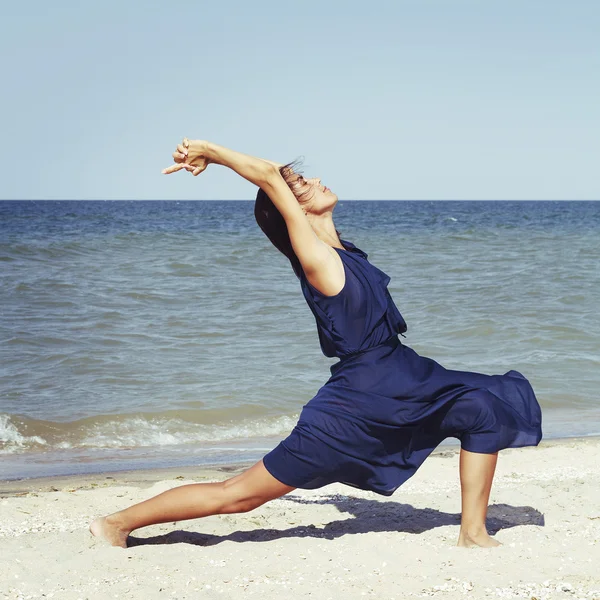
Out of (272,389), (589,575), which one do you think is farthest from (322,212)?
(272,389)

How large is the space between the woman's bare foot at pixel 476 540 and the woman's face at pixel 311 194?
1495mm

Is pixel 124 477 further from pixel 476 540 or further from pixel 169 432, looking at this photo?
pixel 476 540

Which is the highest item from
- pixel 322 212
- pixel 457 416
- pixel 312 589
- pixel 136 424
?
pixel 322 212

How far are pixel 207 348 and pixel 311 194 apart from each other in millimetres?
6297

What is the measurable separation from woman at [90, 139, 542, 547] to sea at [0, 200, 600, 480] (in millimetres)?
2536

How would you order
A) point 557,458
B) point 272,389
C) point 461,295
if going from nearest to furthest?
point 557,458 < point 272,389 < point 461,295

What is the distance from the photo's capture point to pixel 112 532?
3.76 m

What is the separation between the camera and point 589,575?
330 centimetres

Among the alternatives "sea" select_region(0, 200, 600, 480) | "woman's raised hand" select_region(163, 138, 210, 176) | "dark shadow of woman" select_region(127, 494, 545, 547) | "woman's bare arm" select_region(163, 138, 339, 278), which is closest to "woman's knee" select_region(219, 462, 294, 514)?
"dark shadow of woman" select_region(127, 494, 545, 547)

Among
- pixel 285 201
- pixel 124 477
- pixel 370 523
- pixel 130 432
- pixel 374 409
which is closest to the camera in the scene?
pixel 285 201

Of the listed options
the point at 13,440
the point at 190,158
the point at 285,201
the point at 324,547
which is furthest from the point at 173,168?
the point at 13,440

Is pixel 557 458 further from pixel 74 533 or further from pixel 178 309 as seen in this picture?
pixel 178 309

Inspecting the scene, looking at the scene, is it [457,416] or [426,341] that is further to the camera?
[426,341]

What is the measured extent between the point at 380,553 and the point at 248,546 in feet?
1.92
